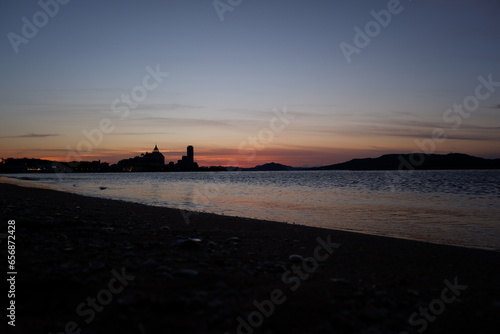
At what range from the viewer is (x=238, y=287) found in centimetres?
535

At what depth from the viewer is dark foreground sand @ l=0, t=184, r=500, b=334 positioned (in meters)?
4.14

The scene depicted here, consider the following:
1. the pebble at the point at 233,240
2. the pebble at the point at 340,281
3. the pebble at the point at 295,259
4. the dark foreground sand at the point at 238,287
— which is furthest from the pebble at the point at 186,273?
the pebble at the point at 233,240

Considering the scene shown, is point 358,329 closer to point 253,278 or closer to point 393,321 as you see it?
point 393,321

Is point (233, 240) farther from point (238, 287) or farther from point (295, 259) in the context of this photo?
point (238, 287)

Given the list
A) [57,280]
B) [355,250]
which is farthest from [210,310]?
[355,250]

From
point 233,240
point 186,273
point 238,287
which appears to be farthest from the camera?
point 233,240

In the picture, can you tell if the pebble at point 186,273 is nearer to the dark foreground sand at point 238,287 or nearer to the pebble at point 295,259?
the dark foreground sand at point 238,287

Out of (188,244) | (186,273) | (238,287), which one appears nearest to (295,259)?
(238,287)

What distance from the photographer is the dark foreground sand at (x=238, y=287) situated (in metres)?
4.14

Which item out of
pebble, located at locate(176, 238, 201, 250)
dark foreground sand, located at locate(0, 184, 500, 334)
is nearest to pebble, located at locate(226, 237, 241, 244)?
dark foreground sand, located at locate(0, 184, 500, 334)

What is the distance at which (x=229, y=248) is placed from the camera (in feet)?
28.2

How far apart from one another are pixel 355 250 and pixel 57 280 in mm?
6953

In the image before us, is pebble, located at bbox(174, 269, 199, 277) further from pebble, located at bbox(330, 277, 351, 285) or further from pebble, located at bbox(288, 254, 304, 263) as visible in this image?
pebble, located at bbox(288, 254, 304, 263)

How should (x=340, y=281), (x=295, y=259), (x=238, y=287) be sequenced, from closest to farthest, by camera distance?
(x=238, y=287) → (x=340, y=281) → (x=295, y=259)
